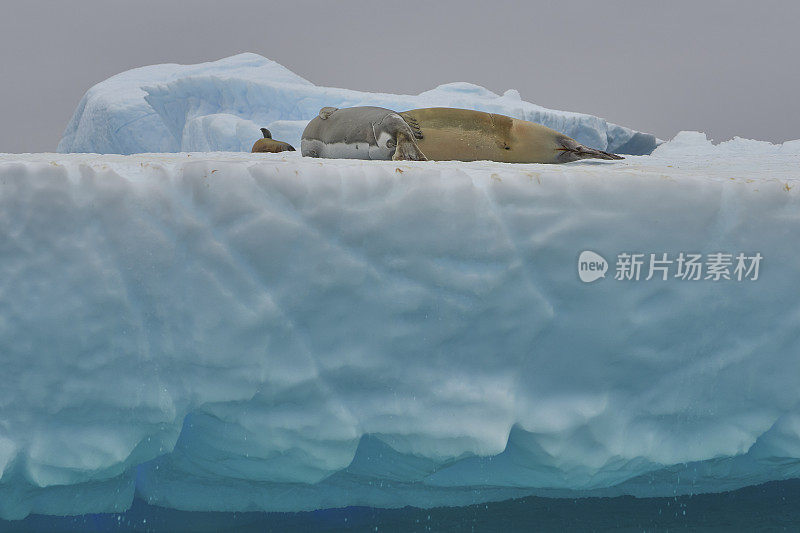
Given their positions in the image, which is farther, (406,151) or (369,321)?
(406,151)

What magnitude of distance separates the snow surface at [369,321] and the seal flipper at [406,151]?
3.38 ft

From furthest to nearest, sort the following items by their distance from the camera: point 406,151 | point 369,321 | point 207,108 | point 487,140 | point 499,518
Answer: point 207,108, point 487,140, point 406,151, point 499,518, point 369,321

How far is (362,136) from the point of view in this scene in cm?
342

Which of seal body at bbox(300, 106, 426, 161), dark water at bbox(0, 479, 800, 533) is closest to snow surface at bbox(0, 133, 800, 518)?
dark water at bbox(0, 479, 800, 533)

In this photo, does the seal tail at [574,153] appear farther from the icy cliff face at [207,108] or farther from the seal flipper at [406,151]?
the icy cliff face at [207,108]

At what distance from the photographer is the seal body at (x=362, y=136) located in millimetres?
3234

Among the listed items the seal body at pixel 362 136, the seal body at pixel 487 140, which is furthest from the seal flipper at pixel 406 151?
the seal body at pixel 487 140

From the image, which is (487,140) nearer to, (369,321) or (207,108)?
(369,321)

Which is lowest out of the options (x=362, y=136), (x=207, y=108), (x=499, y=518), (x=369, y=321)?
(x=207, y=108)

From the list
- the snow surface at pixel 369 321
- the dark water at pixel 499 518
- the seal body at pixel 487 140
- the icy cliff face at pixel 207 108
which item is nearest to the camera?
the snow surface at pixel 369 321

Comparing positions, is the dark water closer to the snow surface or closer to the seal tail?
the snow surface

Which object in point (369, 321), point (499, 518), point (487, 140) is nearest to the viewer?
point (369, 321)

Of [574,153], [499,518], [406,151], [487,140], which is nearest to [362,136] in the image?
[406,151]

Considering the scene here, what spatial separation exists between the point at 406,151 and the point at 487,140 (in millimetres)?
629
